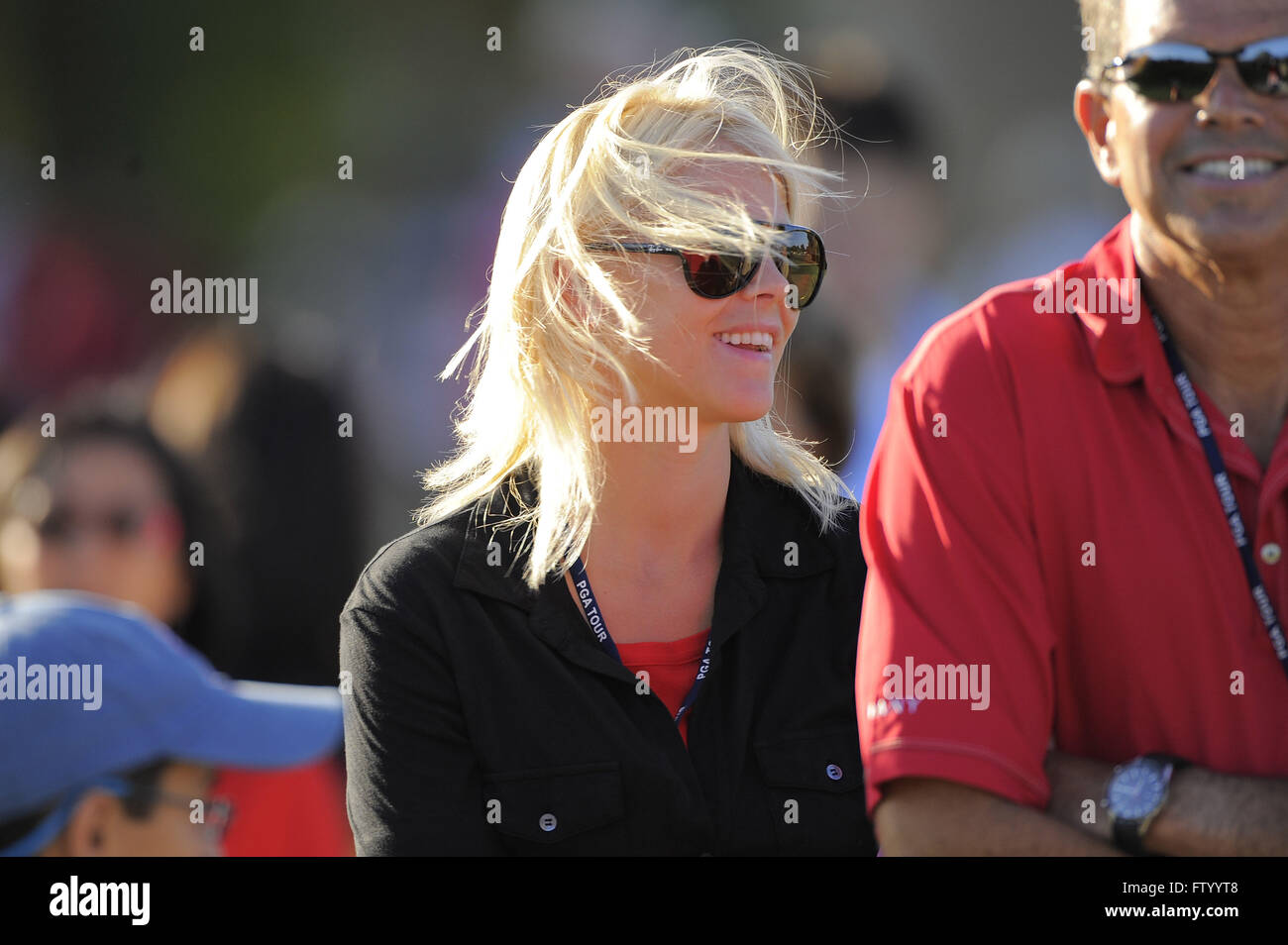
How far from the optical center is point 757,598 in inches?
103

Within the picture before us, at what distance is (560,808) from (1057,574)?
96cm

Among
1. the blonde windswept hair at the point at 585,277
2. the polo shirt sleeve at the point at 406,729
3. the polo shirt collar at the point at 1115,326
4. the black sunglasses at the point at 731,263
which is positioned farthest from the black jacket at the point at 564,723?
the polo shirt collar at the point at 1115,326

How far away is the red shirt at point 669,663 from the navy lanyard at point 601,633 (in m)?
0.01

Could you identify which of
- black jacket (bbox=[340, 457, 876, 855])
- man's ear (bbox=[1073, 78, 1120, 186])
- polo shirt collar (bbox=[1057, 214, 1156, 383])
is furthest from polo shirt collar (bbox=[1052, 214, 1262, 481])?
black jacket (bbox=[340, 457, 876, 855])

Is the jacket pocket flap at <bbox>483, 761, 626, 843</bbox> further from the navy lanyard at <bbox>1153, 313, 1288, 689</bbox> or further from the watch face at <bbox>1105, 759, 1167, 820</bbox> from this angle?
the navy lanyard at <bbox>1153, 313, 1288, 689</bbox>

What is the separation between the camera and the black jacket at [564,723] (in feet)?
7.83

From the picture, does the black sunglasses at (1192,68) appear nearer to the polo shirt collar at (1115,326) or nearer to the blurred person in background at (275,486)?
the polo shirt collar at (1115,326)

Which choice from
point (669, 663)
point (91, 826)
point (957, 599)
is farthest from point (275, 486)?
point (957, 599)

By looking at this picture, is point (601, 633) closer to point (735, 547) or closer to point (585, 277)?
point (735, 547)

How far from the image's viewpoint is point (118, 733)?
2.69 metres

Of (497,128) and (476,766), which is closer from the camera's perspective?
(476,766)
